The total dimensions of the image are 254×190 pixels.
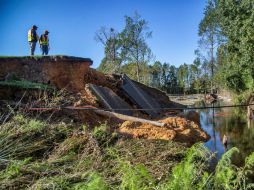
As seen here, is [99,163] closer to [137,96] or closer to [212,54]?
[137,96]

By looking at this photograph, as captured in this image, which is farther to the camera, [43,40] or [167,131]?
[43,40]

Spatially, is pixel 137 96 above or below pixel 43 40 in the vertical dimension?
below

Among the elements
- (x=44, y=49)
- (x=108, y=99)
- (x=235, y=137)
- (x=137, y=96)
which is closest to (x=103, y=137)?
(x=108, y=99)

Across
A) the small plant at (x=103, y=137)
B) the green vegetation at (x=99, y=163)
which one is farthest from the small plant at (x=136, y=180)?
the small plant at (x=103, y=137)

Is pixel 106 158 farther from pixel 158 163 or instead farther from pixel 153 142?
pixel 153 142

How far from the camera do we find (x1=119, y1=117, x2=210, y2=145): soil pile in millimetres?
10750

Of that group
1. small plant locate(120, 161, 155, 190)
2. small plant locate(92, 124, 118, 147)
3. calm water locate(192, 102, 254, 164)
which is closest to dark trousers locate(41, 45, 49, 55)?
calm water locate(192, 102, 254, 164)

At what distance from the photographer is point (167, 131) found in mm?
11211

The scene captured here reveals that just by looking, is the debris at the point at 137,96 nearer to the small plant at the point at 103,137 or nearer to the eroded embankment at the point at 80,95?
the eroded embankment at the point at 80,95

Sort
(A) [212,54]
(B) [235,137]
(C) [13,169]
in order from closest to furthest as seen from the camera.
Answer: (C) [13,169], (B) [235,137], (A) [212,54]

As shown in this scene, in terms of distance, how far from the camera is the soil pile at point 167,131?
35.3 ft

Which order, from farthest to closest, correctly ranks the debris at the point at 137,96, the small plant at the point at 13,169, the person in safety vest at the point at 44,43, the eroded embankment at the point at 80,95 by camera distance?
the person in safety vest at the point at 44,43 → the debris at the point at 137,96 → the eroded embankment at the point at 80,95 → the small plant at the point at 13,169

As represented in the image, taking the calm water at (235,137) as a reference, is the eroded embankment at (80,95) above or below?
above

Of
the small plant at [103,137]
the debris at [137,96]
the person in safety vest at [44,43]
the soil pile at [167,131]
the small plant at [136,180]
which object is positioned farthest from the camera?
the person in safety vest at [44,43]
